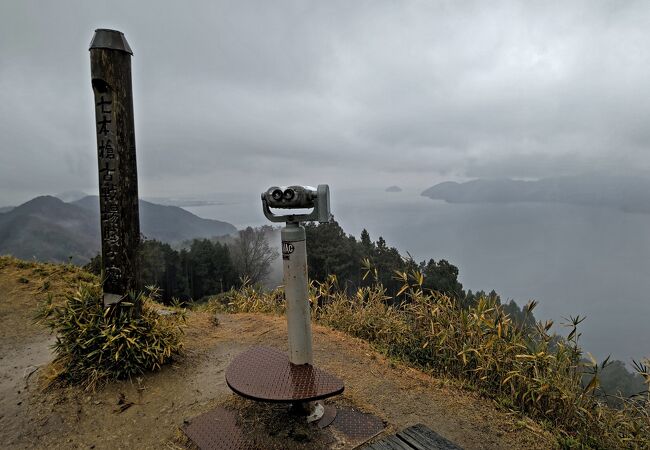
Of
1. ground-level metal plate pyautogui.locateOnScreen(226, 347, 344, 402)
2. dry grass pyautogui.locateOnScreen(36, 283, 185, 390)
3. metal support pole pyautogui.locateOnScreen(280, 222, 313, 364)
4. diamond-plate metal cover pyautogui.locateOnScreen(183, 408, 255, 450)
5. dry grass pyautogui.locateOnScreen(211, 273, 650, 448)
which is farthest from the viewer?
dry grass pyautogui.locateOnScreen(36, 283, 185, 390)

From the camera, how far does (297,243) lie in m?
2.64

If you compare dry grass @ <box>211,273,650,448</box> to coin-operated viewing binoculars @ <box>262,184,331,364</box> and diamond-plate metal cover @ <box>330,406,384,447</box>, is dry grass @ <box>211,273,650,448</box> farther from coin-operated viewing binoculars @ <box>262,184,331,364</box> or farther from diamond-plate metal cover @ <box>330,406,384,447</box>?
coin-operated viewing binoculars @ <box>262,184,331,364</box>

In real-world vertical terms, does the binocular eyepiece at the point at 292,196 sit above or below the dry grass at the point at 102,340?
above

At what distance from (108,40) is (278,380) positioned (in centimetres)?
332

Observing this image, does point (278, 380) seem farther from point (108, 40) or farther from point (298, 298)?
point (108, 40)

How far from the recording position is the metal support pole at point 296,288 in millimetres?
2637

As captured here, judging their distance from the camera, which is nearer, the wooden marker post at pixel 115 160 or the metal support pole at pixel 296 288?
the metal support pole at pixel 296 288

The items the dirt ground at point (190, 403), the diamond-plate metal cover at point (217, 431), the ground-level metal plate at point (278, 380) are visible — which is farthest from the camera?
the dirt ground at point (190, 403)

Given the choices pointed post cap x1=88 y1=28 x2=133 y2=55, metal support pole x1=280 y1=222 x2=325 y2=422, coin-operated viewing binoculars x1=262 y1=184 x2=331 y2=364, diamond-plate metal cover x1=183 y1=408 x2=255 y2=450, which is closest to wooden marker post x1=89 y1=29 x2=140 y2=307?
pointed post cap x1=88 y1=28 x2=133 y2=55

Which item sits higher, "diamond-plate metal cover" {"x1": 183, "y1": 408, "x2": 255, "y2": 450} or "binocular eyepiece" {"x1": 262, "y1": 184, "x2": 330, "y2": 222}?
"binocular eyepiece" {"x1": 262, "y1": 184, "x2": 330, "y2": 222}

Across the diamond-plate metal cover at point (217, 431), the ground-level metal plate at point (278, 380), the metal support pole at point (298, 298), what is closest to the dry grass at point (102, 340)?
the diamond-plate metal cover at point (217, 431)

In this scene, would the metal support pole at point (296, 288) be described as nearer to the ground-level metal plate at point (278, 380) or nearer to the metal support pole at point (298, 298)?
the metal support pole at point (298, 298)

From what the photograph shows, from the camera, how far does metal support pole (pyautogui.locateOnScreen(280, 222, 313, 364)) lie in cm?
264

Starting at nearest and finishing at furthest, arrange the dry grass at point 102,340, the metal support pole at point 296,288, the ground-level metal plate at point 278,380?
1. the ground-level metal plate at point 278,380
2. the metal support pole at point 296,288
3. the dry grass at point 102,340
